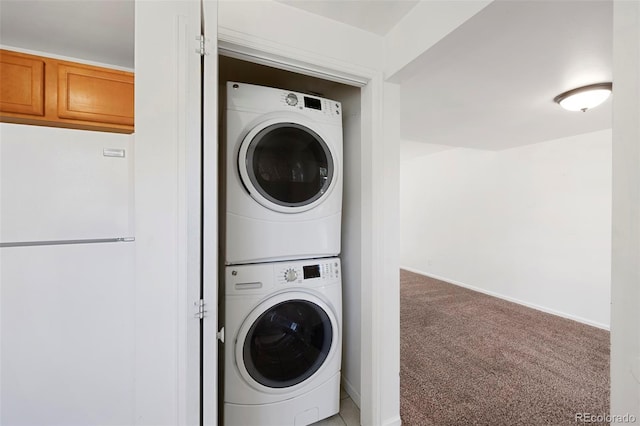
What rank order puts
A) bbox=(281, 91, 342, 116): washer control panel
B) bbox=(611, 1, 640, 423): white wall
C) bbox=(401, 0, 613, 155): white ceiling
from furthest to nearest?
1. bbox=(281, 91, 342, 116): washer control panel
2. bbox=(401, 0, 613, 155): white ceiling
3. bbox=(611, 1, 640, 423): white wall

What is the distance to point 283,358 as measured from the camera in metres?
1.44

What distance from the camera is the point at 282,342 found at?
144cm

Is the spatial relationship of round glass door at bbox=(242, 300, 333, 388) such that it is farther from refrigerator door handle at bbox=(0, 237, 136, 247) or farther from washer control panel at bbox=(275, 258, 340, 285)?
refrigerator door handle at bbox=(0, 237, 136, 247)

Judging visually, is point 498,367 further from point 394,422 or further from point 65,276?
point 65,276

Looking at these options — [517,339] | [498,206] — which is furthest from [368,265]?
[498,206]

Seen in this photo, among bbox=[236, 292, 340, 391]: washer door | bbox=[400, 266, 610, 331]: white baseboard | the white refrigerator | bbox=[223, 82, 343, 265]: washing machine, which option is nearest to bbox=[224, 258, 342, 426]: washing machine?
bbox=[236, 292, 340, 391]: washer door

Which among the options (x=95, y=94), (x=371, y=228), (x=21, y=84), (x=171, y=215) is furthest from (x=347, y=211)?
(x=21, y=84)

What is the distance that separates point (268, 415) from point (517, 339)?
258 cm

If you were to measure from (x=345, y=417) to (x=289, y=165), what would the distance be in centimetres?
160

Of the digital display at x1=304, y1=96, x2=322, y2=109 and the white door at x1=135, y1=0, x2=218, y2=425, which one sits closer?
the white door at x1=135, y1=0, x2=218, y2=425

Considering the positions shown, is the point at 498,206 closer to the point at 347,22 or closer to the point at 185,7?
the point at 347,22

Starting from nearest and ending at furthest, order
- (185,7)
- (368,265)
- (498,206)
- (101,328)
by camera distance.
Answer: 1. (185,7)
2. (101,328)
3. (368,265)
4. (498,206)

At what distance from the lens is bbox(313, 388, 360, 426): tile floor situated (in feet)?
5.14

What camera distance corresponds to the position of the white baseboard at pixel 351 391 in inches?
68.2
